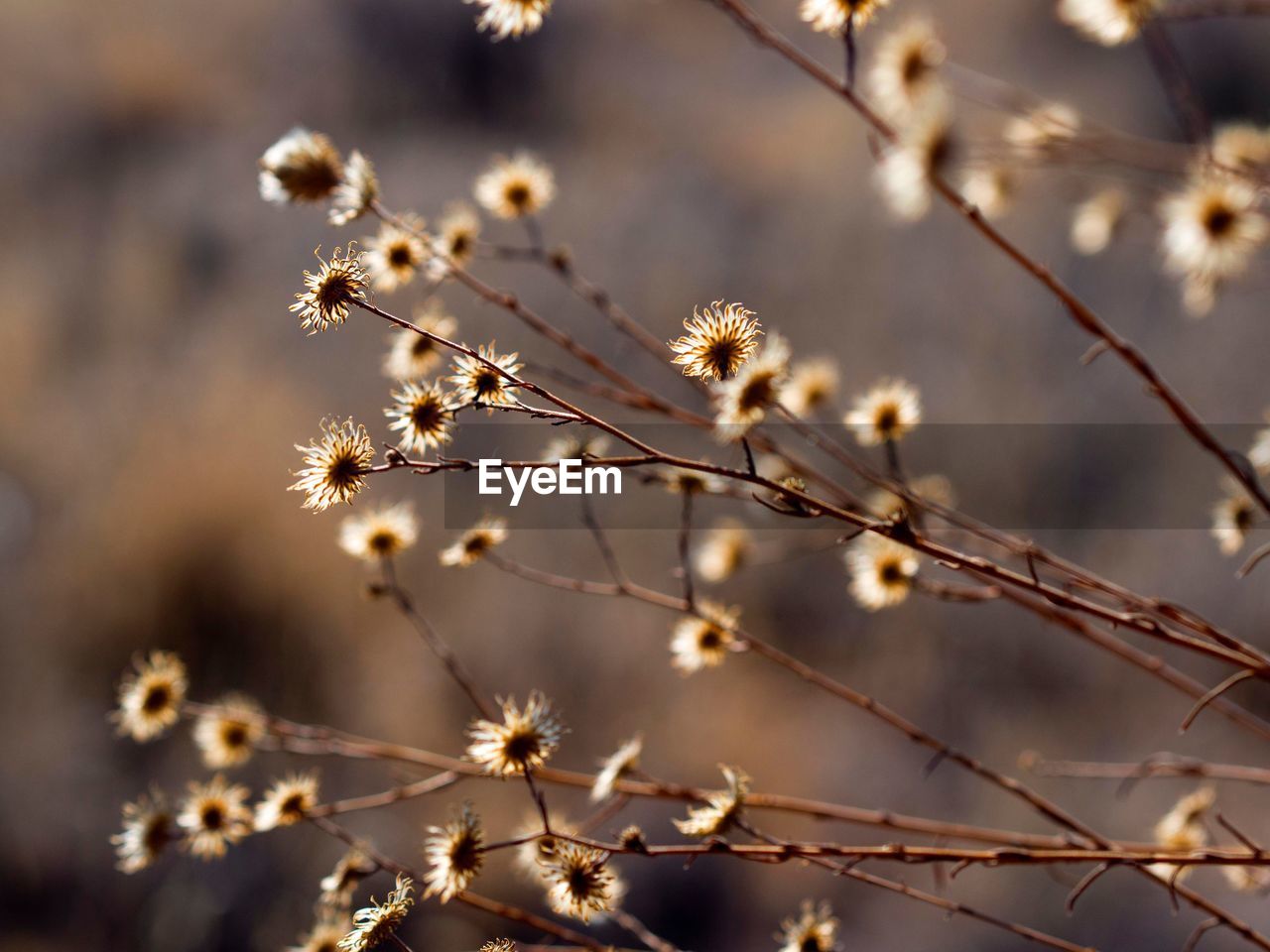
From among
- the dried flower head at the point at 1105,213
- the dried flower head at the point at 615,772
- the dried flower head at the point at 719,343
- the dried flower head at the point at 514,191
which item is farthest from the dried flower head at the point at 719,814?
the dried flower head at the point at 1105,213

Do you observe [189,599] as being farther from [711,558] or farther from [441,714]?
[711,558]

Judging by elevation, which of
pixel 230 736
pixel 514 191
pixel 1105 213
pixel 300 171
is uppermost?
pixel 1105 213

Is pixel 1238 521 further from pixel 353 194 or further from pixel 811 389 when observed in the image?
pixel 353 194

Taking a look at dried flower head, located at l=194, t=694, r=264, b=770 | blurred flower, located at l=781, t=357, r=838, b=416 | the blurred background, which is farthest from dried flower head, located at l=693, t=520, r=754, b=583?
dried flower head, located at l=194, t=694, r=264, b=770

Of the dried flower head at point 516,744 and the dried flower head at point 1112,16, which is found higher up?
the dried flower head at point 1112,16

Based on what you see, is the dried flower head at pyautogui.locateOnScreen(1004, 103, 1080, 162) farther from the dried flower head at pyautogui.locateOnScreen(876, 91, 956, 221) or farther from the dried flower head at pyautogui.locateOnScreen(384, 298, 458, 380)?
the dried flower head at pyautogui.locateOnScreen(384, 298, 458, 380)

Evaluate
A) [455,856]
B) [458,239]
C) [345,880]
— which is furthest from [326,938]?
[458,239]

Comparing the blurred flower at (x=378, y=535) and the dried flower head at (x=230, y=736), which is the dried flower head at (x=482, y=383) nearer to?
the blurred flower at (x=378, y=535)
